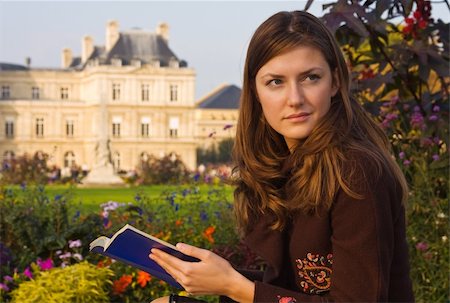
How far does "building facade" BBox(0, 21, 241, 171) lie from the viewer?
44188 mm

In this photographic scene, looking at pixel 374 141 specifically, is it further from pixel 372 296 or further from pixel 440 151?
pixel 440 151

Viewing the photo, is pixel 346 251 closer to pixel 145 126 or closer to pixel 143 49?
pixel 145 126

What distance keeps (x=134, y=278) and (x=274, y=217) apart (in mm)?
2029

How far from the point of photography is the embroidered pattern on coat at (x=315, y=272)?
4.59 feet

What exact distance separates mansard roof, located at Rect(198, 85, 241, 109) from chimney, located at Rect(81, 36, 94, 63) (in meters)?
10.4

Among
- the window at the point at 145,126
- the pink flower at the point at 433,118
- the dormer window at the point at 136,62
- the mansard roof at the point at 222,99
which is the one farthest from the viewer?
the mansard roof at the point at 222,99

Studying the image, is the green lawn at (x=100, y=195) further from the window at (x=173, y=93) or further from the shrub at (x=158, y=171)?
the window at (x=173, y=93)

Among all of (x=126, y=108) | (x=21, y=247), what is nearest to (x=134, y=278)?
(x=21, y=247)

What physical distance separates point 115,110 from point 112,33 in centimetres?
499

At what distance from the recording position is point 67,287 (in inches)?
120

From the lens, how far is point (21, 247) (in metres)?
3.83

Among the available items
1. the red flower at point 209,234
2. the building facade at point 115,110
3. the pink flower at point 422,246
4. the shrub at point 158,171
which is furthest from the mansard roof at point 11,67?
the pink flower at point 422,246

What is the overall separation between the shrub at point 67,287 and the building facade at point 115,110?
1575 inches

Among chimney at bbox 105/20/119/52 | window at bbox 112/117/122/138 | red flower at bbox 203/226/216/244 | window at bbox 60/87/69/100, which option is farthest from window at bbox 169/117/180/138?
red flower at bbox 203/226/216/244
